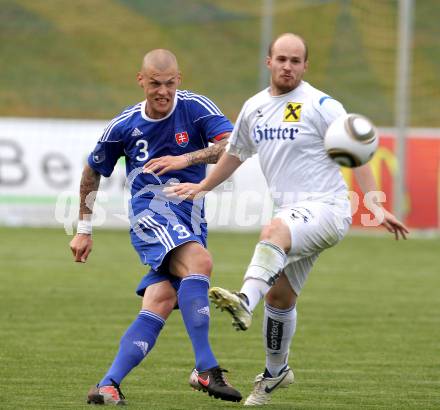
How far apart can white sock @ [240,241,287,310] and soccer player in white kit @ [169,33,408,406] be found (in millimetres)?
19

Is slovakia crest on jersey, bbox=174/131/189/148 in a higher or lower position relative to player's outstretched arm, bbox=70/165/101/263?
higher

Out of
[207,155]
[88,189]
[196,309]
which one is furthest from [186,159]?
[196,309]

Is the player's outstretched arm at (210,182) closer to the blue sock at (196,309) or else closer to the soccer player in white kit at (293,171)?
the soccer player in white kit at (293,171)

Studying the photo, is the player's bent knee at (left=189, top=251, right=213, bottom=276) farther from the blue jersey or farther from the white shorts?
the white shorts

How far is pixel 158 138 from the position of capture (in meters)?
7.41

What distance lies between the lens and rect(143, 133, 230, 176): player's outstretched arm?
23.7 feet

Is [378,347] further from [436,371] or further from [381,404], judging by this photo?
[381,404]

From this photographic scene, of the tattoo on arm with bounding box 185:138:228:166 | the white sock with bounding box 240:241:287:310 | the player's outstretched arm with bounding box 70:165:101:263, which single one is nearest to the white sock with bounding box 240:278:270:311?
the white sock with bounding box 240:241:287:310

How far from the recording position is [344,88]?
33.1m

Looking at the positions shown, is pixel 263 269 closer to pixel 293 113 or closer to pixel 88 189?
pixel 293 113

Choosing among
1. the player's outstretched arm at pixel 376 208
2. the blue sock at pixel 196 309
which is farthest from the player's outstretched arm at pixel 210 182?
the player's outstretched arm at pixel 376 208

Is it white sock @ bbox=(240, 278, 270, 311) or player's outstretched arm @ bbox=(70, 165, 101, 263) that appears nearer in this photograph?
white sock @ bbox=(240, 278, 270, 311)

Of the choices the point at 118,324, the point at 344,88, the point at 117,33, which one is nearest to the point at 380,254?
the point at 118,324

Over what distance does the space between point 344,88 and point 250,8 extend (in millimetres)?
5192
